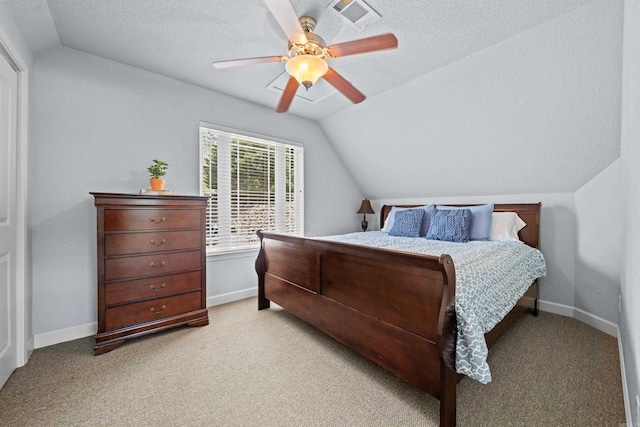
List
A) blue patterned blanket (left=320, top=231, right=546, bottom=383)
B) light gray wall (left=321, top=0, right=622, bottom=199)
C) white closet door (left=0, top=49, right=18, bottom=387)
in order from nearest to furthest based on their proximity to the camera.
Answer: blue patterned blanket (left=320, top=231, right=546, bottom=383)
white closet door (left=0, top=49, right=18, bottom=387)
light gray wall (left=321, top=0, right=622, bottom=199)

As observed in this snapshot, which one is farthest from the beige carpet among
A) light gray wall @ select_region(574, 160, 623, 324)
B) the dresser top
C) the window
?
the window

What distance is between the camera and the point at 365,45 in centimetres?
161

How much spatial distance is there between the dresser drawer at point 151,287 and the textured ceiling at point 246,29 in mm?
1974

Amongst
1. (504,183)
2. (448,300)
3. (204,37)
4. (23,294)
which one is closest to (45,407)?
(23,294)

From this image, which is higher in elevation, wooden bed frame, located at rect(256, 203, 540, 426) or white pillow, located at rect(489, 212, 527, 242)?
white pillow, located at rect(489, 212, 527, 242)

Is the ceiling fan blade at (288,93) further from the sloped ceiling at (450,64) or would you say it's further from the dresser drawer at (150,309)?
the dresser drawer at (150,309)

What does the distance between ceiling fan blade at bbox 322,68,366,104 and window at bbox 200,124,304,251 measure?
1664 mm

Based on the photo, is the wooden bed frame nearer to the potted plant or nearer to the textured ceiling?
the potted plant

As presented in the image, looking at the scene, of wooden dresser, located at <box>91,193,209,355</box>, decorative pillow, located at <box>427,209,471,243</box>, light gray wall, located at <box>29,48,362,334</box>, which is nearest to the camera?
wooden dresser, located at <box>91,193,209,355</box>

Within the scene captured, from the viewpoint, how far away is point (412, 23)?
192 cm

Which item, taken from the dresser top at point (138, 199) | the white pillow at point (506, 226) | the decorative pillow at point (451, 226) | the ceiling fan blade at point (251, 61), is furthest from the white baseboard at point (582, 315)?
the dresser top at point (138, 199)

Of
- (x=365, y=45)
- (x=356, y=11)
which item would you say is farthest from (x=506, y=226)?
(x=356, y=11)

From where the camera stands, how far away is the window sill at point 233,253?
10.1 ft

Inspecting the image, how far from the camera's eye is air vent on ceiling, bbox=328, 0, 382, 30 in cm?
174
